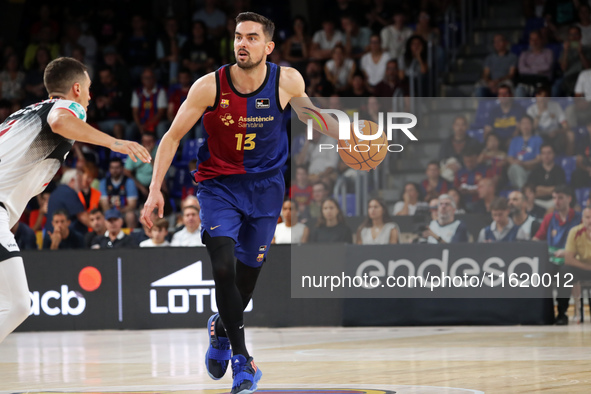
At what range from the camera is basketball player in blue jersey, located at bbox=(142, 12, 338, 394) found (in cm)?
622

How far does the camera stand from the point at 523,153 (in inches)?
464

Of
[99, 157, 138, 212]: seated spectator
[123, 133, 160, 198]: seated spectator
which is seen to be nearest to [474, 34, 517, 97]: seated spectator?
[123, 133, 160, 198]: seated spectator

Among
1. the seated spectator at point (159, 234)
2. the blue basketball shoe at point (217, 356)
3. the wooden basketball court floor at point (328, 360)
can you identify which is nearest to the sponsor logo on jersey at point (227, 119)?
the blue basketball shoe at point (217, 356)

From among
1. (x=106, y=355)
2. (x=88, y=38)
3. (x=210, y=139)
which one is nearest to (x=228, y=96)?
(x=210, y=139)

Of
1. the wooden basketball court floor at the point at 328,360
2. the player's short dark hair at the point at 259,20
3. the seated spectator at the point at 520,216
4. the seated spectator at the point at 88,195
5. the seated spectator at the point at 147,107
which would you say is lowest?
the wooden basketball court floor at the point at 328,360

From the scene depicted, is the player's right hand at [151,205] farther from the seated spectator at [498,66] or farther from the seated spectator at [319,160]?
the seated spectator at [498,66]

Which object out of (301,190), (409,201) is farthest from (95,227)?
(409,201)

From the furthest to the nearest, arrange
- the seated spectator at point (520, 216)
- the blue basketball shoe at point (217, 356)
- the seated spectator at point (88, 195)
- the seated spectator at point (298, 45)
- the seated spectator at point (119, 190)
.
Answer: the seated spectator at point (298, 45)
the seated spectator at point (119, 190)
the seated spectator at point (88, 195)
the seated spectator at point (520, 216)
the blue basketball shoe at point (217, 356)

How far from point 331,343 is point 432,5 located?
964 cm

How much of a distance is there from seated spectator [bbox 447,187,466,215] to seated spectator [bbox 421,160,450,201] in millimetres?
64

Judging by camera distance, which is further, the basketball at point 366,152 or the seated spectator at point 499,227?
the seated spectator at point 499,227

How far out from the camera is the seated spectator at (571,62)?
1484 centimetres

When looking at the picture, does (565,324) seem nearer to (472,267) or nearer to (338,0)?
(472,267)

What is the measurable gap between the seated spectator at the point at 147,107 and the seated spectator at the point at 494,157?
23.6ft
